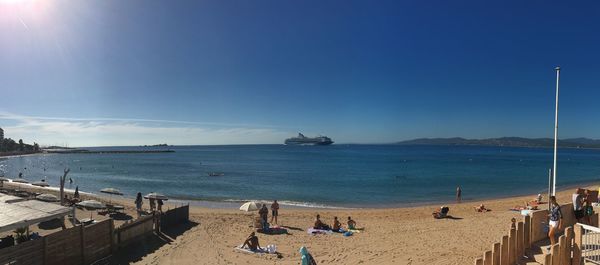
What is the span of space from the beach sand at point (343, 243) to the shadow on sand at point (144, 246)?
3 centimetres

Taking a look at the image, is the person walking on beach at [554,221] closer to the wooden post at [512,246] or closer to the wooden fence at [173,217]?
the wooden post at [512,246]

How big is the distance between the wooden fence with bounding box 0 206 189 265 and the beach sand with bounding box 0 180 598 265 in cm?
57

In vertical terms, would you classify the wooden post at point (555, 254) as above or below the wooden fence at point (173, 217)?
above

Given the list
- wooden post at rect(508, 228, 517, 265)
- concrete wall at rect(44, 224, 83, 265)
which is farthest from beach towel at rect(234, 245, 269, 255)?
wooden post at rect(508, 228, 517, 265)

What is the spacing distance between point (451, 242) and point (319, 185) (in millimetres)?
32696

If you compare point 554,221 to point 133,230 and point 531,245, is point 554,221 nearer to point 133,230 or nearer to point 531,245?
point 531,245

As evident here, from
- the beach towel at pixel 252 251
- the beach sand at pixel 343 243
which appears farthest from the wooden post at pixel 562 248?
the beach towel at pixel 252 251

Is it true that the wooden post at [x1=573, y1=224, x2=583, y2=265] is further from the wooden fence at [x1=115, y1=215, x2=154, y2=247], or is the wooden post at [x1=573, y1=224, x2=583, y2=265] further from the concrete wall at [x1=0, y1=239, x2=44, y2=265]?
the wooden fence at [x1=115, y1=215, x2=154, y2=247]

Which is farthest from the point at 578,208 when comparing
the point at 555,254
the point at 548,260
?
the point at 548,260

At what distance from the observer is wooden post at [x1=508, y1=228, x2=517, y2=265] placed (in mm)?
7035

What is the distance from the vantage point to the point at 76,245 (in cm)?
1133

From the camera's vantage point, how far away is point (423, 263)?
39.2ft

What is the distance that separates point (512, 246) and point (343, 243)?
8.77m

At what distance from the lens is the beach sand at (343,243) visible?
12.9m
